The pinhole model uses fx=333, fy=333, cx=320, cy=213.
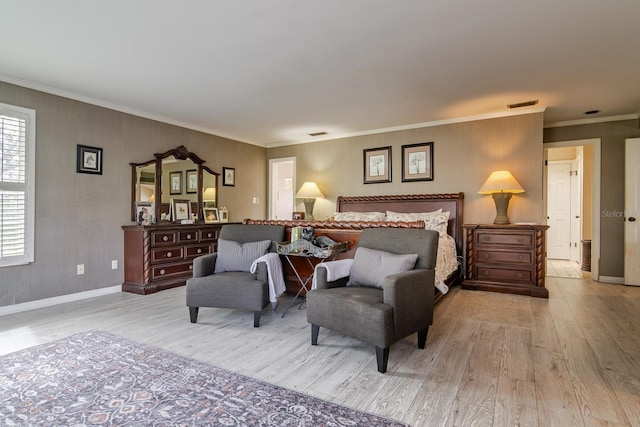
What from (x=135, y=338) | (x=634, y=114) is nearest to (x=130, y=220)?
(x=135, y=338)

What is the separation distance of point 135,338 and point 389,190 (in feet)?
13.9

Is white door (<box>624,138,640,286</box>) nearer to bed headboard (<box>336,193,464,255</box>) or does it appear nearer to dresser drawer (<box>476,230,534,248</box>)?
dresser drawer (<box>476,230,534,248</box>)

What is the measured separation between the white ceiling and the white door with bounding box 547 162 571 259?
9.30ft

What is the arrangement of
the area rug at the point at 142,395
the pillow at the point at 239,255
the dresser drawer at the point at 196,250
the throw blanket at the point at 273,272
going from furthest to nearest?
A: the dresser drawer at the point at 196,250 → the pillow at the point at 239,255 → the throw blanket at the point at 273,272 → the area rug at the point at 142,395

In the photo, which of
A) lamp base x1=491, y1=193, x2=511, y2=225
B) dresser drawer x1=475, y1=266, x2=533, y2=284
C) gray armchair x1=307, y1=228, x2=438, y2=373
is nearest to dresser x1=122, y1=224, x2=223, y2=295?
gray armchair x1=307, y1=228, x2=438, y2=373

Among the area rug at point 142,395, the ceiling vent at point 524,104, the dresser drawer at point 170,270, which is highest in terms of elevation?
the ceiling vent at point 524,104

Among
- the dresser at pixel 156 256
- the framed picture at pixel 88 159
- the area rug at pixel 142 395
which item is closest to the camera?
the area rug at pixel 142 395

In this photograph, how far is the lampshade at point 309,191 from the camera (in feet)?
20.1

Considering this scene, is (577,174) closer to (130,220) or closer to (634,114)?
(634,114)

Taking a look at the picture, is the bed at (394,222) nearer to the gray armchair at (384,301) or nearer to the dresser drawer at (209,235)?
the gray armchair at (384,301)

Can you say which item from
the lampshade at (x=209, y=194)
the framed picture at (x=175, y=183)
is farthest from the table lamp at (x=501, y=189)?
the framed picture at (x=175, y=183)

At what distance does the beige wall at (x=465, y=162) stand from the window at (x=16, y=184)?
166 inches

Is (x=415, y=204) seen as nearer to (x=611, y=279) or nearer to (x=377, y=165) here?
(x=377, y=165)

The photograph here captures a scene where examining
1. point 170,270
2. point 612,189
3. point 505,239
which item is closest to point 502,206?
point 505,239
